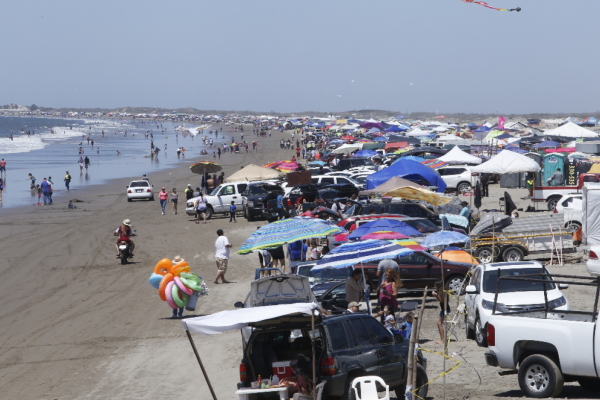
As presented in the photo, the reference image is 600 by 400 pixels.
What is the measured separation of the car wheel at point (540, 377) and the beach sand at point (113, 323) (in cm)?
49

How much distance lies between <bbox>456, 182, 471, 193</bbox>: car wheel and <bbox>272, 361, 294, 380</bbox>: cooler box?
26.5 meters

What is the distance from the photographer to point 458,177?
32.9 m

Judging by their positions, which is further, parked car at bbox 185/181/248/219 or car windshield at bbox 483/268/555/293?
parked car at bbox 185/181/248/219

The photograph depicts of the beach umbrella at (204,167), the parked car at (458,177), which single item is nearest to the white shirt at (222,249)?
the beach umbrella at (204,167)

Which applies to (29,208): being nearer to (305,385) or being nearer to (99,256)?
(99,256)

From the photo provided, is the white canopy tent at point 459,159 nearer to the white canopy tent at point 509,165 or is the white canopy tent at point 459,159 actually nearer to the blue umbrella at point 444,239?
the white canopy tent at point 509,165

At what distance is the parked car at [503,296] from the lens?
10.6 meters

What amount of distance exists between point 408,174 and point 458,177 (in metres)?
10.4

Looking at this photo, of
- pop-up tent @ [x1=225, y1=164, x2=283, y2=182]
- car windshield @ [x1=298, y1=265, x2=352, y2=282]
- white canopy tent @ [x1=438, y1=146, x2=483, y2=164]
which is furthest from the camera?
pop-up tent @ [x1=225, y1=164, x2=283, y2=182]

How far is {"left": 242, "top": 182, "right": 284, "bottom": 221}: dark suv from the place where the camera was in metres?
27.9

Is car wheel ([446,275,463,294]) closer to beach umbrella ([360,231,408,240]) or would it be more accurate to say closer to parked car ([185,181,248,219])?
beach umbrella ([360,231,408,240])

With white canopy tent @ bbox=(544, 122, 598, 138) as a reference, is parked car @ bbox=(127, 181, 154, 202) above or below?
below

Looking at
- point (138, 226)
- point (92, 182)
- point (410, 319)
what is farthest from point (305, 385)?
point (92, 182)

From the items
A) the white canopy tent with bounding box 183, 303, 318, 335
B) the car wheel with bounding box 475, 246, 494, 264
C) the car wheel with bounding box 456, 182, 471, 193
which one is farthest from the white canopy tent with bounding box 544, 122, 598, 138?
the white canopy tent with bounding box 183, 303, 318, 335
